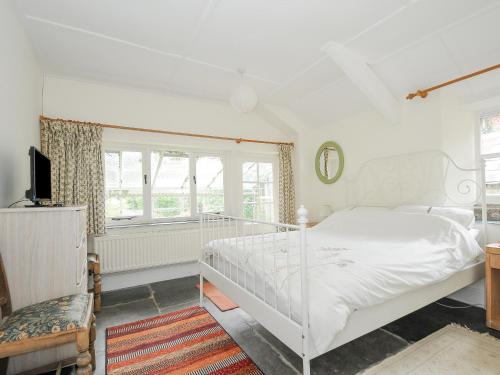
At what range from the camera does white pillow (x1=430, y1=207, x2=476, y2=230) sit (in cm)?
234

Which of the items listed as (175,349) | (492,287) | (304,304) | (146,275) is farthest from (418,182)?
(146,275)

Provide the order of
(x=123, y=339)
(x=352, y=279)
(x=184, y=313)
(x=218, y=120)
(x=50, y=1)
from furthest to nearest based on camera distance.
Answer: (x=218, y=120)
(x=184, y=313)
(x=123, y=339)
(x=50, y=1)
(x=352, y=279)

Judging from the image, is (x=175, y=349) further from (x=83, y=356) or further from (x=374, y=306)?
(x=374, y=306)

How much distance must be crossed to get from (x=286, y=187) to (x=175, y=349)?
280 centimetres

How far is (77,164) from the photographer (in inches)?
113

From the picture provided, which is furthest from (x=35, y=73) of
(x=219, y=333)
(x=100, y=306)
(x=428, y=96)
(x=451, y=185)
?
(x=451, y=185)

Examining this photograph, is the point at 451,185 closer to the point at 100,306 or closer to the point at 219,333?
the point at 219,333

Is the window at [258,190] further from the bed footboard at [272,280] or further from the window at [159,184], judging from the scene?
the bed footboard at [272,280]

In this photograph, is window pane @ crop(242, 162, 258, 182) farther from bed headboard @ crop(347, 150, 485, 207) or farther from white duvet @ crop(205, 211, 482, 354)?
white duvet @ crop(205, 211, 482, 354)

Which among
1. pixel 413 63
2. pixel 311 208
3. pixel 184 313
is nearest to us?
pixel 184 313

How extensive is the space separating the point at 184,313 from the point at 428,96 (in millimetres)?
3341

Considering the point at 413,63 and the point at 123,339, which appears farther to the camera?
the point at 413,63

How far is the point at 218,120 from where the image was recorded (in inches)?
151

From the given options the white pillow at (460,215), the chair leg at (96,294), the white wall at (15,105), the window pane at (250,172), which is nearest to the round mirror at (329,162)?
the window pane at (250,172)
